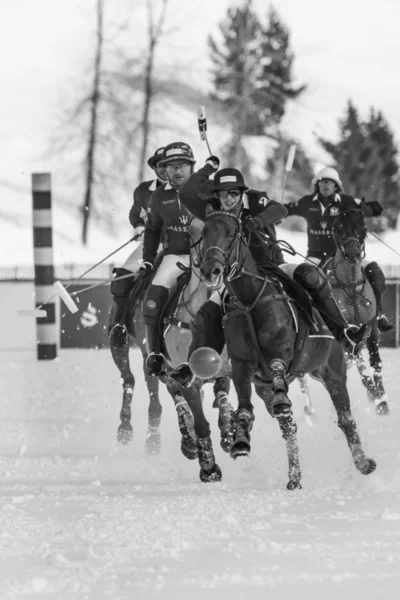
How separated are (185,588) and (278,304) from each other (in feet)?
9.21

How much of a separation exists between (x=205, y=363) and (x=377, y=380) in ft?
15.0

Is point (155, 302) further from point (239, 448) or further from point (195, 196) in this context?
point (239, 448)

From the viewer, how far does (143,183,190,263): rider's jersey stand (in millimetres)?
8422

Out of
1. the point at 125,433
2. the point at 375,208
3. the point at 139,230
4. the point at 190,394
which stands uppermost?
the point at 375,208

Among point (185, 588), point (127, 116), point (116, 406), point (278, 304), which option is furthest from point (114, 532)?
point (127, 116)

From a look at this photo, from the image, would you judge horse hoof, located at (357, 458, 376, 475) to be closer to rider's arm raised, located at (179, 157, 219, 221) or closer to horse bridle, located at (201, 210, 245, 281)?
horse bridle, located at (201, 210, 245, 281)

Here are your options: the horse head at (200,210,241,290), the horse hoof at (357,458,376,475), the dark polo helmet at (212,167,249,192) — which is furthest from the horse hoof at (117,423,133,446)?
the dark polo helmet at (212,167,249,192)

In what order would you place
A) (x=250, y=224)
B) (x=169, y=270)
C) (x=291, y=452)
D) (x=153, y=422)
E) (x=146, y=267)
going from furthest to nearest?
(x=153, y=422) → (x=146, y=267) → (x=169, y=270) → (x=250, y=224) → (x=291, y=452)

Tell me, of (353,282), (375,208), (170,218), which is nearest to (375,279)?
(353,282)

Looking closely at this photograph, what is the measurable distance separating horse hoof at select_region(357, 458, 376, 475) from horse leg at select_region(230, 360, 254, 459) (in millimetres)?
845

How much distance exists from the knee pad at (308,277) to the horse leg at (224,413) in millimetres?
824

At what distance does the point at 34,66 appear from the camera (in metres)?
49.8

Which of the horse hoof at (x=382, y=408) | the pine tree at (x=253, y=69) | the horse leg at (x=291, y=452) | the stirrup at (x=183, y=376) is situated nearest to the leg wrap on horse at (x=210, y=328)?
the stirrup at (x=183, y=376)

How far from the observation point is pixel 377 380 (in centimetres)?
1088
